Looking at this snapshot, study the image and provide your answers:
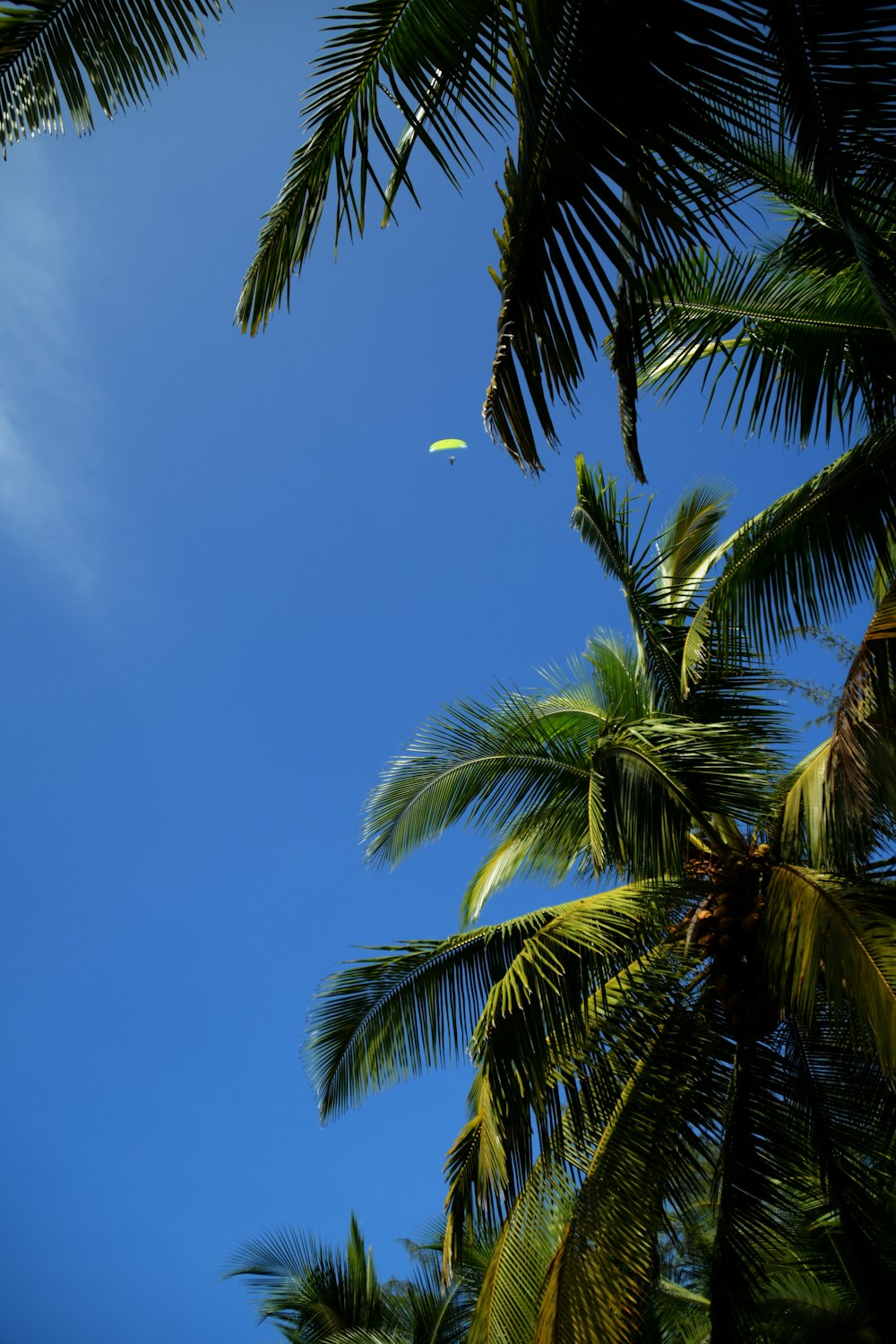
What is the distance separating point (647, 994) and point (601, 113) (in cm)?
549

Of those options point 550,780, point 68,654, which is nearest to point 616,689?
point 550,780

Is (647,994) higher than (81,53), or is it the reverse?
(81,53)

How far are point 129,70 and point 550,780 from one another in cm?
582

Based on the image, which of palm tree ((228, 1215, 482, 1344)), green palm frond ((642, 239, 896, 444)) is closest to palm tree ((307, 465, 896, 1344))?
green palm frond ((642, 239, 896, 444))

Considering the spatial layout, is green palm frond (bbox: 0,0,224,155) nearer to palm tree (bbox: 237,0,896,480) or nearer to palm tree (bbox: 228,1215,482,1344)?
palm tree (bbox: 237,0,896,480)

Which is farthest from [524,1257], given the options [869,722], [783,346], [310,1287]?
[310,1287]

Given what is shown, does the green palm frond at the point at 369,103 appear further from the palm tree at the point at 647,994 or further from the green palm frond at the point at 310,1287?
the green palm frond at the point at 310,1287

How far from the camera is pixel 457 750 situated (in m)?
8.36

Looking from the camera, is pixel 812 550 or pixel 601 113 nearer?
pixel 601 113

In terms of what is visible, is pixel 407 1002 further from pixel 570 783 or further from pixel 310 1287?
pixel 310 1287

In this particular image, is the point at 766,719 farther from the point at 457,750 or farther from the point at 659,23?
the point at 659,23

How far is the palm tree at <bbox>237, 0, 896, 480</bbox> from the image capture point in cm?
291

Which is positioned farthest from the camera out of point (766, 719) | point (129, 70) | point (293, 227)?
point (766, 719)

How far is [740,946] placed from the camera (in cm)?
699
